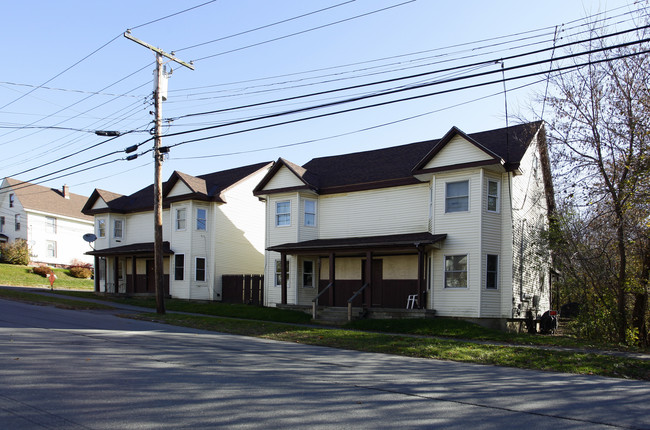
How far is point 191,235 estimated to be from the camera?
99.9ft

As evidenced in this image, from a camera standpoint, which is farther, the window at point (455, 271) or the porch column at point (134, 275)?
the porch column at point (134, 275)

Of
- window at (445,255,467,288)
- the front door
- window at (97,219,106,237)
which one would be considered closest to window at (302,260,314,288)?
the front door

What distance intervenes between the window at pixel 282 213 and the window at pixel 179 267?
7.30 m

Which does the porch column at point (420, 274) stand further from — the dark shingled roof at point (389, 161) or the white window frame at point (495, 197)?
the dark shingled roof at point (389, 161)

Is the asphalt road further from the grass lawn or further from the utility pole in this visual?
the grass lawn

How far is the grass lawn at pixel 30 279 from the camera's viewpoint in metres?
38.9

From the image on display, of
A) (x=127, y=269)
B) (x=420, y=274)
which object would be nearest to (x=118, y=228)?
(x=127, y=269)

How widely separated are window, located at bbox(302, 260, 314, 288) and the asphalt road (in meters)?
12.6

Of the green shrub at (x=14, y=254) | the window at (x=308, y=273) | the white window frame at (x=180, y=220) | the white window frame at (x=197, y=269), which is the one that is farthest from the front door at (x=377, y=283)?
the green shrub at (x=14, y=254)

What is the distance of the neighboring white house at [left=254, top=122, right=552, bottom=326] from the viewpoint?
69.0 feet

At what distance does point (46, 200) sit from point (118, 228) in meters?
22.9

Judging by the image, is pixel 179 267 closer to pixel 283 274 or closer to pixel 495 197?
pixel 283 274

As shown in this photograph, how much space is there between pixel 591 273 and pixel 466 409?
15243 millimetres

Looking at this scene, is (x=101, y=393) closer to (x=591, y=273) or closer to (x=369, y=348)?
(x=369, y=348)
